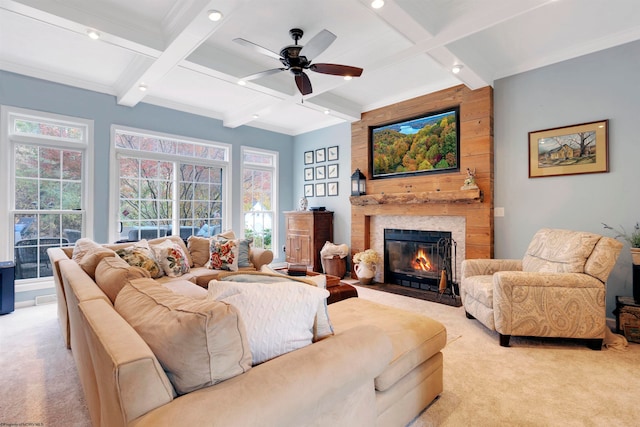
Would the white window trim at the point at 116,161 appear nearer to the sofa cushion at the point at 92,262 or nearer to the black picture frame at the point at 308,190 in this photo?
the black picture frame at the point at 308,190

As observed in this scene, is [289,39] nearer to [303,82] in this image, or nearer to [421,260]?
[303,82]

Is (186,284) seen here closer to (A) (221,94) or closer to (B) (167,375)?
(B) (167,375)

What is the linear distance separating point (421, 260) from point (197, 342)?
13.7 ft

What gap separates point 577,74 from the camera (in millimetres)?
3381

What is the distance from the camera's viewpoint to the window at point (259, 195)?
6.05 m

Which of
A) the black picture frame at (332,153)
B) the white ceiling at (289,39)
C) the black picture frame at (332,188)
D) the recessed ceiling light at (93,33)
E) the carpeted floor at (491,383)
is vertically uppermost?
the white ceiling at (289,39)

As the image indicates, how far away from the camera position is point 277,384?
966mm

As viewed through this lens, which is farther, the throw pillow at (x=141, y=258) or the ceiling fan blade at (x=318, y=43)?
the throw pillow at (x=141, y=258)

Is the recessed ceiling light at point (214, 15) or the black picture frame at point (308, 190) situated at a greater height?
the recessed ceiling light at point (214, 15)

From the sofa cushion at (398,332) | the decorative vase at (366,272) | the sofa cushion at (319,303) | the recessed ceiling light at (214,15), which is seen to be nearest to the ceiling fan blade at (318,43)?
the recessed ceiling light at (214,15)

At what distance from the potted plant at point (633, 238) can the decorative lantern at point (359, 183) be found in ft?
9.85

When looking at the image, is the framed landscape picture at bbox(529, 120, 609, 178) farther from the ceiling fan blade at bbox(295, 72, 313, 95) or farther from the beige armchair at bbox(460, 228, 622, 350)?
the ceiling fan blade at bbox(295, 72, 313, 95)

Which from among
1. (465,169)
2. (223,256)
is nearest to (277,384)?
(223,256)

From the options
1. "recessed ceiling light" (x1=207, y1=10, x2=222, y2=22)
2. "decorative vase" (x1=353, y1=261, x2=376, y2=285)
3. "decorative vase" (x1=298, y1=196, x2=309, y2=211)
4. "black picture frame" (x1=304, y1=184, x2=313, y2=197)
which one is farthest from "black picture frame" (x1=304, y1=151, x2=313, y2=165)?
"recessed ceiling light" (x1=207, y1=10, x2=222, y2=22)
